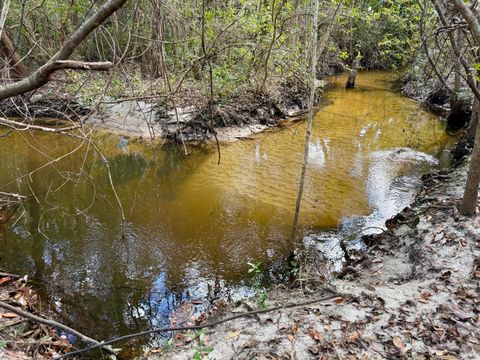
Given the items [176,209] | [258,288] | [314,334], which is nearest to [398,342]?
[314,334]

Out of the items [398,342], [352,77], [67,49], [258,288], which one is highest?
[67,49]

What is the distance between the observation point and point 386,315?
3.56m

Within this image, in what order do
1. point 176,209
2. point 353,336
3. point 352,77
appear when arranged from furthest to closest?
point 352,77 < point 176,209 < point 353,336

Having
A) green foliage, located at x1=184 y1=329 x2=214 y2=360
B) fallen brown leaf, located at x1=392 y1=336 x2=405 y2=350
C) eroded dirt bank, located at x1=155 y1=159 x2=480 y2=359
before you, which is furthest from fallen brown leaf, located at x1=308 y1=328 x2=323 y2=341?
green foliage, located at x1=184 y1=329 x2=214 y2=360

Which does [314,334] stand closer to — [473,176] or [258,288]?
[258,288]

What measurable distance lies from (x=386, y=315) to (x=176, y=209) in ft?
15.7

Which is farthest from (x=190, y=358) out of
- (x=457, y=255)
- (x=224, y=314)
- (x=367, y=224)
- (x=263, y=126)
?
(x=263, y=126)

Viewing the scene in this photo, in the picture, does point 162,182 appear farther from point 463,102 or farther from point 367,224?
point 463,102

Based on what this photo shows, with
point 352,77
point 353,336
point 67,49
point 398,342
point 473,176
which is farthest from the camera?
point 352,77

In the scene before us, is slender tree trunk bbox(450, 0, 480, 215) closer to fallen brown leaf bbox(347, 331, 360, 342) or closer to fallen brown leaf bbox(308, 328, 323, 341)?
fallen brown leaf bbox(347, 331, 360, 342)

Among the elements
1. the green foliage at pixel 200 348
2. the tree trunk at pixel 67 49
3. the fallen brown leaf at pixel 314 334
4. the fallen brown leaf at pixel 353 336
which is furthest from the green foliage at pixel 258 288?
the tree trunk at pixel 67 49

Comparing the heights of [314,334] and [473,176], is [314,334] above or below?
below

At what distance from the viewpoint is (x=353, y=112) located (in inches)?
594

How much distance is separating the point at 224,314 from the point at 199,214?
125 inches
